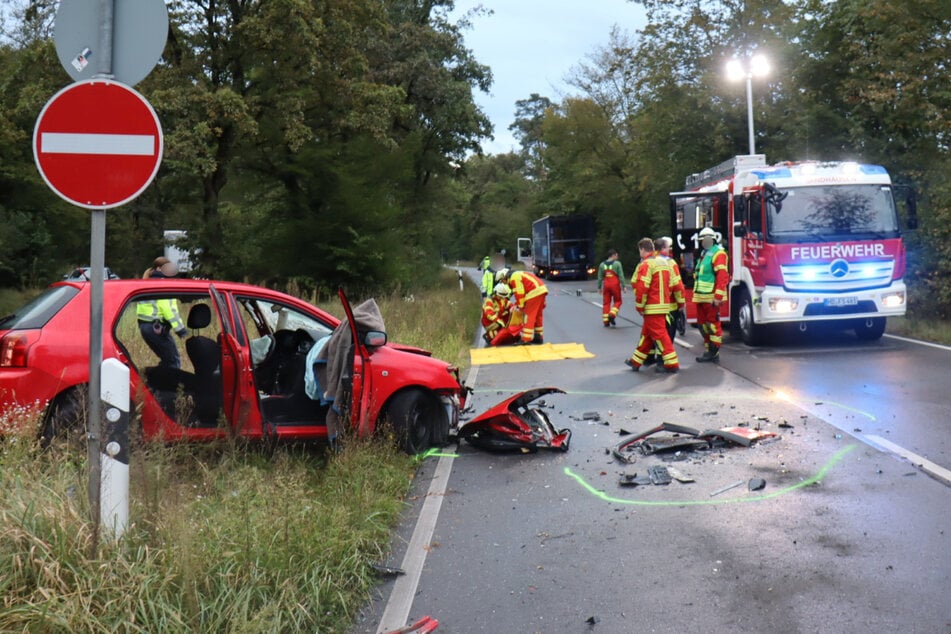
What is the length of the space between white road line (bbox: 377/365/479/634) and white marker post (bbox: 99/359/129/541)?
1.29 metres

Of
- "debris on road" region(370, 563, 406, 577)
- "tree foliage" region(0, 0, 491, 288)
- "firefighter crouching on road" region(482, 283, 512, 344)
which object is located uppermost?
"tree foliage" region(0, 0, 491, 288)

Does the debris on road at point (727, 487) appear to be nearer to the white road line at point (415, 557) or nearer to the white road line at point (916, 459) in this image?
the white road line at point (916, 459)

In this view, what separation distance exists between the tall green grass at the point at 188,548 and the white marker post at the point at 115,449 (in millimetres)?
94

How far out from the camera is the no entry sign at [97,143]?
411cm

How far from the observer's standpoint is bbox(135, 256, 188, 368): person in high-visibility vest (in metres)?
8.07

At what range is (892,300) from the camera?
46.5 ft

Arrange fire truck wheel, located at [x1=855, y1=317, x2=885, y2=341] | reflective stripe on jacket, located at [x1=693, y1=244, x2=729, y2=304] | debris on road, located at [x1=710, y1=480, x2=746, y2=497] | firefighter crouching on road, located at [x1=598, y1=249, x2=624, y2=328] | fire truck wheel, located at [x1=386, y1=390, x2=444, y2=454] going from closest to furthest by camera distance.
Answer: debris on road, located at [x1=710, y1=480, x2=746, y2=497] → fire truck wheel, located at [x1=386, y1=390, x2=444, y2=454] → reflective stripe on jacket, located at [x1=693, y1=244, x2=729, y2=304] → fire truck wheel, located at [x1=855, y1=317, x2=885, y2=341] → firefighter crouching on road, located at [x1=598, y1=249, x2=624, y2=328]

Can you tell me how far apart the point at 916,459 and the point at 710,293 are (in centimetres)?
643

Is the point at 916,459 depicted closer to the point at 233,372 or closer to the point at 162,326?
the point at 233,372

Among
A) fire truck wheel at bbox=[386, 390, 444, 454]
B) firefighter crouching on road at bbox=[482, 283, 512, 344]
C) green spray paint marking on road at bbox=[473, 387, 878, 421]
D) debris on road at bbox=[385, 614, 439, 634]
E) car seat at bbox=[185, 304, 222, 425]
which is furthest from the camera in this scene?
firefighter crouching on road at bbox=[482, 283, 512, 344]

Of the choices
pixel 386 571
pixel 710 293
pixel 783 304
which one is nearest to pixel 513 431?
pixel 386 571

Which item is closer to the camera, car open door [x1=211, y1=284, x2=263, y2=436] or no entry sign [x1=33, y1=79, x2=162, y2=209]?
no entry sign [x1=33, y1=79, x2=162, y2=209]

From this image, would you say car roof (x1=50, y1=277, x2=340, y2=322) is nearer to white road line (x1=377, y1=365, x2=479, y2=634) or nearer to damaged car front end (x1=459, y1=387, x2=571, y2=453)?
white road line (x1=377, y1=365, x2=479, y2=634)

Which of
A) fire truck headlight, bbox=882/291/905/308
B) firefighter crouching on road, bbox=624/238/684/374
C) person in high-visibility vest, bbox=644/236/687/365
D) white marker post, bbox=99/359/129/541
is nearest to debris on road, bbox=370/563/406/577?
white marker post, bbox=99/359/129/541
